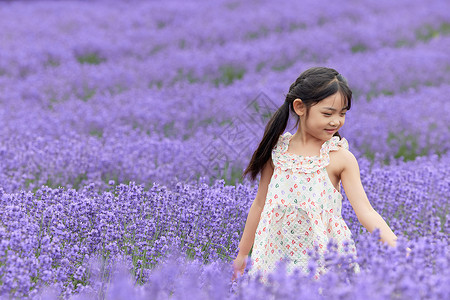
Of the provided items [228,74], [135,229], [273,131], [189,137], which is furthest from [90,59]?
[273,131]

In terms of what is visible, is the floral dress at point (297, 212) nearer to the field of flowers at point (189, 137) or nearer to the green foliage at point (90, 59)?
the field of flowers at point (189, 137)

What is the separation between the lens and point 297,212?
2.79 metres

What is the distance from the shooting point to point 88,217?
2.97m

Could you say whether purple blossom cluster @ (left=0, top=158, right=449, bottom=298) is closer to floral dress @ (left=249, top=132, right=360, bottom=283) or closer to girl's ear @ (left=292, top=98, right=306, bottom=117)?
floral dress @ (left=249, top=132, right=360, bottom=283)

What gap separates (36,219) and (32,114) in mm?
2905

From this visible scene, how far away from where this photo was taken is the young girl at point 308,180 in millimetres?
2695

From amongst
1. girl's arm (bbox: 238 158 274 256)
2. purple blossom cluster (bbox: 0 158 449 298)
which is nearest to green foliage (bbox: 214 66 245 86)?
purple blossom cluster (bbox: 0 158 449 298)

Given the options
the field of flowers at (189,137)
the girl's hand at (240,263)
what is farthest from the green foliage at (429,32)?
the girl's hand at (240,263)

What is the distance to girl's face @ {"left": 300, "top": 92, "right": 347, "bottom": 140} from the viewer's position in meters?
2.69

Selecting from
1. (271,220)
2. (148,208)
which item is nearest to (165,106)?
(148,208)

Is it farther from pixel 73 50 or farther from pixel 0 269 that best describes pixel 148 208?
pixel 73 50

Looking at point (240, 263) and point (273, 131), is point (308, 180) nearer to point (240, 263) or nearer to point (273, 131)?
point (273, 131)

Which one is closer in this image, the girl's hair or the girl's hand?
the girl's hair

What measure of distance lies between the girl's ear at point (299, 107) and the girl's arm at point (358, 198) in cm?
25
